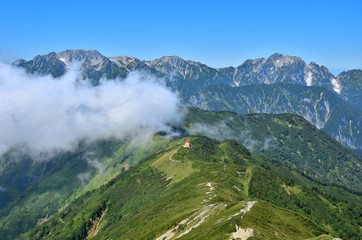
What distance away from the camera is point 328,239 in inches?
3804

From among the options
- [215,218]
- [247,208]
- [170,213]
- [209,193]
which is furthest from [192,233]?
[209,193]

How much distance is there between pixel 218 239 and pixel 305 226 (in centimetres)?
4871

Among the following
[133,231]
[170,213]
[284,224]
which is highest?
[284,224]

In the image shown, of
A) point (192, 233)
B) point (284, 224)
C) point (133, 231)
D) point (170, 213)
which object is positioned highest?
point (284, 224)

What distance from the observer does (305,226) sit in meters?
126

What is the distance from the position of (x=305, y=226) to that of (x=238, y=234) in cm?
4317

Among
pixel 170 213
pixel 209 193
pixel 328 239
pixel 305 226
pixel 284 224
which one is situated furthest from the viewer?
pixel 209 193

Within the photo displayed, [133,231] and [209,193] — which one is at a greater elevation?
[209,193]

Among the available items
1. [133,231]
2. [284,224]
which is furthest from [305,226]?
[133,231]

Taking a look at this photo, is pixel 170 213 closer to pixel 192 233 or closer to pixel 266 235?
pixel 192 233

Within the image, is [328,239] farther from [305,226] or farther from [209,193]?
[209,193]

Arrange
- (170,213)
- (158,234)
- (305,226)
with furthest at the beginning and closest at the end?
(170,213) → (158,234) → (305,226)

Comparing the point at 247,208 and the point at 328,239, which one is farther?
the point at 247,208

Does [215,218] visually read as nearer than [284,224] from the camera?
No
